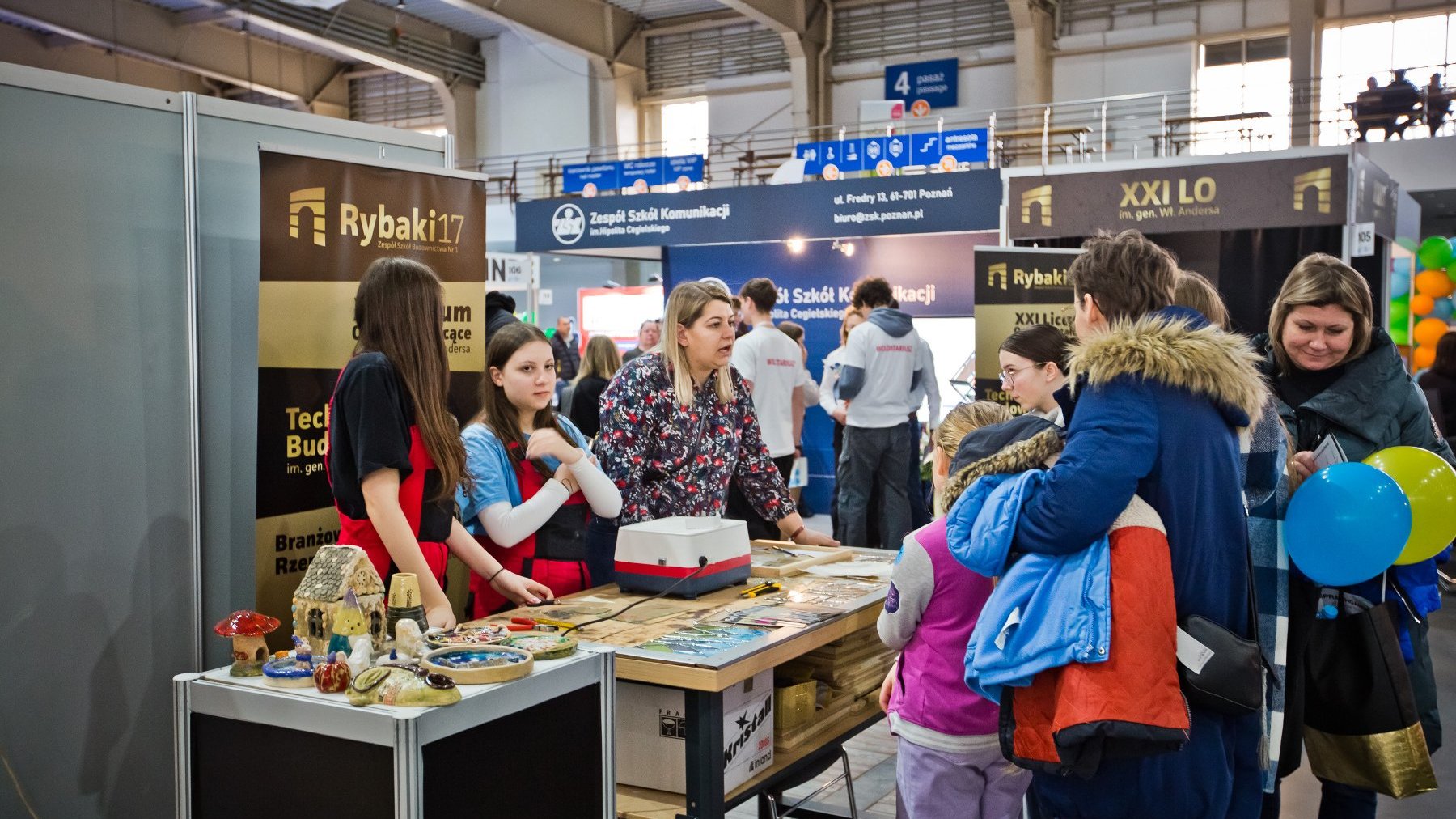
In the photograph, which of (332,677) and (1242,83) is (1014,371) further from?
(1242,83)

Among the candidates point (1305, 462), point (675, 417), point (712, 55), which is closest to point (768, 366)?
point (675, 417)

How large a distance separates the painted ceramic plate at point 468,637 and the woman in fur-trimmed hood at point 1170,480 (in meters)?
0.87

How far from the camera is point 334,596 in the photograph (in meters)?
1.83

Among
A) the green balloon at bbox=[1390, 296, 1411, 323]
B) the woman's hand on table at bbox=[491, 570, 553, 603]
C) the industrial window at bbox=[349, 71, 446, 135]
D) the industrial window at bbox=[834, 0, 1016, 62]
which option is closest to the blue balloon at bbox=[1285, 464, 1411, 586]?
the woman's hand on table at bbox=[491, 570, 553, 603]

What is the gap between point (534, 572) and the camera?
112 inches

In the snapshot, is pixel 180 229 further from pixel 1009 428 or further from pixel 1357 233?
pixel 1357 233

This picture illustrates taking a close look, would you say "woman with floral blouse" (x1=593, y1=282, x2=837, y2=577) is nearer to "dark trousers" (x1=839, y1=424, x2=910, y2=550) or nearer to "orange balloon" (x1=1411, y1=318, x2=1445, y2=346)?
"dark trousers" (x1=839, y1=424, x2=910, y2=550)

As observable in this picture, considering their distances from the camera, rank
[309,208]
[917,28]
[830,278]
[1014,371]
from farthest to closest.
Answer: [917,28]
[830,278]
[1014,371]
[309,208]

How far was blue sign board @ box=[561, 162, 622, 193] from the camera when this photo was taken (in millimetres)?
13062

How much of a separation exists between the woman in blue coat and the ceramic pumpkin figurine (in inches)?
75.8

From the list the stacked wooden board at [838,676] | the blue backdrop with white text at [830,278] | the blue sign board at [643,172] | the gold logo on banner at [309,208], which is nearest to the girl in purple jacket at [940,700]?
the stacked wooden board at [838,676]

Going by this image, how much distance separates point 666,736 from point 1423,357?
32.1 feet

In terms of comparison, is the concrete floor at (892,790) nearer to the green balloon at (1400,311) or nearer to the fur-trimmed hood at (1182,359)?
the fur-trimmed hood at (1182,359)

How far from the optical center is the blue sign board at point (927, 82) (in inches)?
619
